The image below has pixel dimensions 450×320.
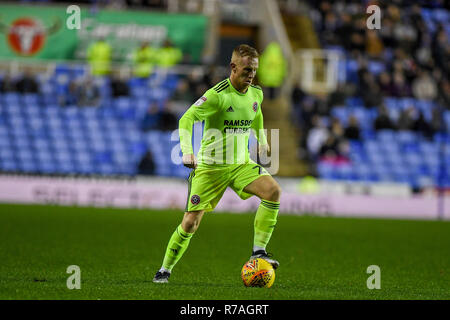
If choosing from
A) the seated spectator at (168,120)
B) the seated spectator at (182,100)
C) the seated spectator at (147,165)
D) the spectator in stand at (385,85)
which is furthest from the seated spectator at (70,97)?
the spectator in stand at (385,85)

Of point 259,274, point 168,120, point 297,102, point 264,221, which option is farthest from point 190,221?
point 297,102

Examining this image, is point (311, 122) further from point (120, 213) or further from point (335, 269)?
point (335, 269)

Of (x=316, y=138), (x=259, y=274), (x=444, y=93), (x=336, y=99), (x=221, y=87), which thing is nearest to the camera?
(x=259, y=274)

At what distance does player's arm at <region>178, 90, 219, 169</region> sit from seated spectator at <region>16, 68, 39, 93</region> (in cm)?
1767

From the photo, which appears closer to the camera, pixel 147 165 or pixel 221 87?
pixel 221 87

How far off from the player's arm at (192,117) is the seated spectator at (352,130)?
17.0 meters

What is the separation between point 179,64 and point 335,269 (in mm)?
17468

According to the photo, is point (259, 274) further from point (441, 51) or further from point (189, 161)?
point (441, 51)

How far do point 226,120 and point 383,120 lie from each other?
1780 centimetres

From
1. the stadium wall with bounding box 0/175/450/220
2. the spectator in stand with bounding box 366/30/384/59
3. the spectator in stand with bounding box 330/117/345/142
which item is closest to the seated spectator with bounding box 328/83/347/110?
the spectator in stand with bounding box 330/117/345/142

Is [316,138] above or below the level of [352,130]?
below

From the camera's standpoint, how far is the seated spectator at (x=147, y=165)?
23.0 meters

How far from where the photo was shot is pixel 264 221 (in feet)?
28.9
